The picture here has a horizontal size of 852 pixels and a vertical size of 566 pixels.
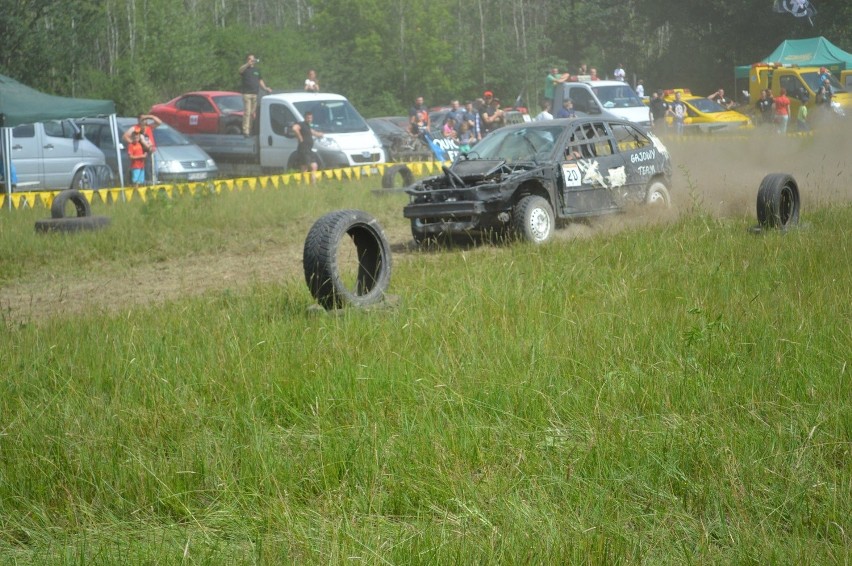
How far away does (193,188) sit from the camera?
18.3m

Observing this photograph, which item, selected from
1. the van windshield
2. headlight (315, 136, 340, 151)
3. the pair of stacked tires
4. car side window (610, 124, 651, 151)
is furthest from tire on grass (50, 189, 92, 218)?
the van windshield

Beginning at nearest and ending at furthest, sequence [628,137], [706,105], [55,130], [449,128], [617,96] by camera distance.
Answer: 1. [628,137]
2. [55,130]
3. [449,128]
4. [617,96]
5. [706,105]

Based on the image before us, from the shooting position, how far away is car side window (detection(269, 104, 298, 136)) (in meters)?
23.0

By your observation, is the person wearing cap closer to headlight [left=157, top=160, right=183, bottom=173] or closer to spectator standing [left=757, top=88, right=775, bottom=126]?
headlight [left=157, top=160, right=183, bottom=173]

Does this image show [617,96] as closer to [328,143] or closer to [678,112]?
[678,112]

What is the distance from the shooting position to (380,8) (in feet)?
172

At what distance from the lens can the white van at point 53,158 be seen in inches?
819

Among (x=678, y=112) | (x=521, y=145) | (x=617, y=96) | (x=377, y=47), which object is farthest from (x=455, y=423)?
(x=377, y=47)

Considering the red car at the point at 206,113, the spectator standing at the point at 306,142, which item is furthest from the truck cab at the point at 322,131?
the red car at the point at 206,113

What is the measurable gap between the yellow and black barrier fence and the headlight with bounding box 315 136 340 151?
1175 mm

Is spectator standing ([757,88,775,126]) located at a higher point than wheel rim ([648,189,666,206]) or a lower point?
higher

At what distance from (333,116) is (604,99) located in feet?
35.7

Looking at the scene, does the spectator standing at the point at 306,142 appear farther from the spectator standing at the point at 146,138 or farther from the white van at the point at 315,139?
the spectator standing at the point at 146,138

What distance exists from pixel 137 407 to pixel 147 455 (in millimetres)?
697
